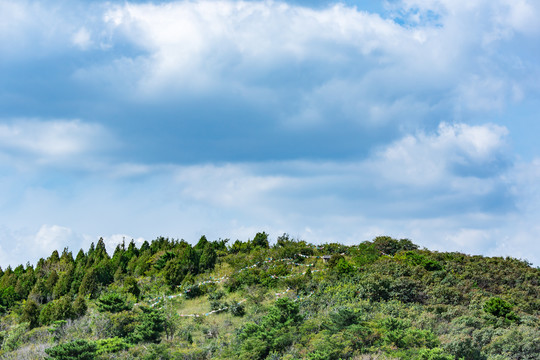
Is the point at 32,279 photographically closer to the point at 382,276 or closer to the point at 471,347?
the point at 382,276

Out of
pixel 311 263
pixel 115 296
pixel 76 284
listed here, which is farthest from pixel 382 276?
pixel 76 284

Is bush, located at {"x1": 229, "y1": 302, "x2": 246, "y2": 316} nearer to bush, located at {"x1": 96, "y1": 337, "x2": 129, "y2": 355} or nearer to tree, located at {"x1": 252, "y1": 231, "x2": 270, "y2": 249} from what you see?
bush, located at {"x1": 96, "y1": 337, "x2": 129, "y2": 355}

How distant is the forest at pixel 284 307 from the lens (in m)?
15.7

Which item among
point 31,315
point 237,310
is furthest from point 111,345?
point 31,315

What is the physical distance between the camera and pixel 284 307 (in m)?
17.5

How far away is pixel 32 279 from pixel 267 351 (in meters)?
24.2

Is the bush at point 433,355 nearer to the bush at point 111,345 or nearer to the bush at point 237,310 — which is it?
the bush at point 237,310

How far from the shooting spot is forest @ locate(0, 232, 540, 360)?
15.7m

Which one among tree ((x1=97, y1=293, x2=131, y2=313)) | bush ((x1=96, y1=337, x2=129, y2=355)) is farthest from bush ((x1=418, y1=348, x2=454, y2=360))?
tree ((x1=97, y1=293, x2=131, y2=313))

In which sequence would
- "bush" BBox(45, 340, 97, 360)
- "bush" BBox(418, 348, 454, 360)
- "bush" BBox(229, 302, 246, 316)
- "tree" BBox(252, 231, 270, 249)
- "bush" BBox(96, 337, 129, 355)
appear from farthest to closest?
1. "tree" BBox(252, 231, 270, 249)
2. "bush" BBox(229, 302, 246, 316)
3. "bush" BBox(96, 337, 129, 355)
4. "bush" BBox(45, 340, 97, 360)
5. "bush" BBox(418, 348, 454, 360)

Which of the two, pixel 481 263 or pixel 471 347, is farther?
pixel 481 263

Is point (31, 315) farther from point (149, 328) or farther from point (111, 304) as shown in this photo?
point (149, 328)

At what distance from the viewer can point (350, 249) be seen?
31.8m

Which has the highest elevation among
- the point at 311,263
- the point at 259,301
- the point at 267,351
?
the point at 311,263
